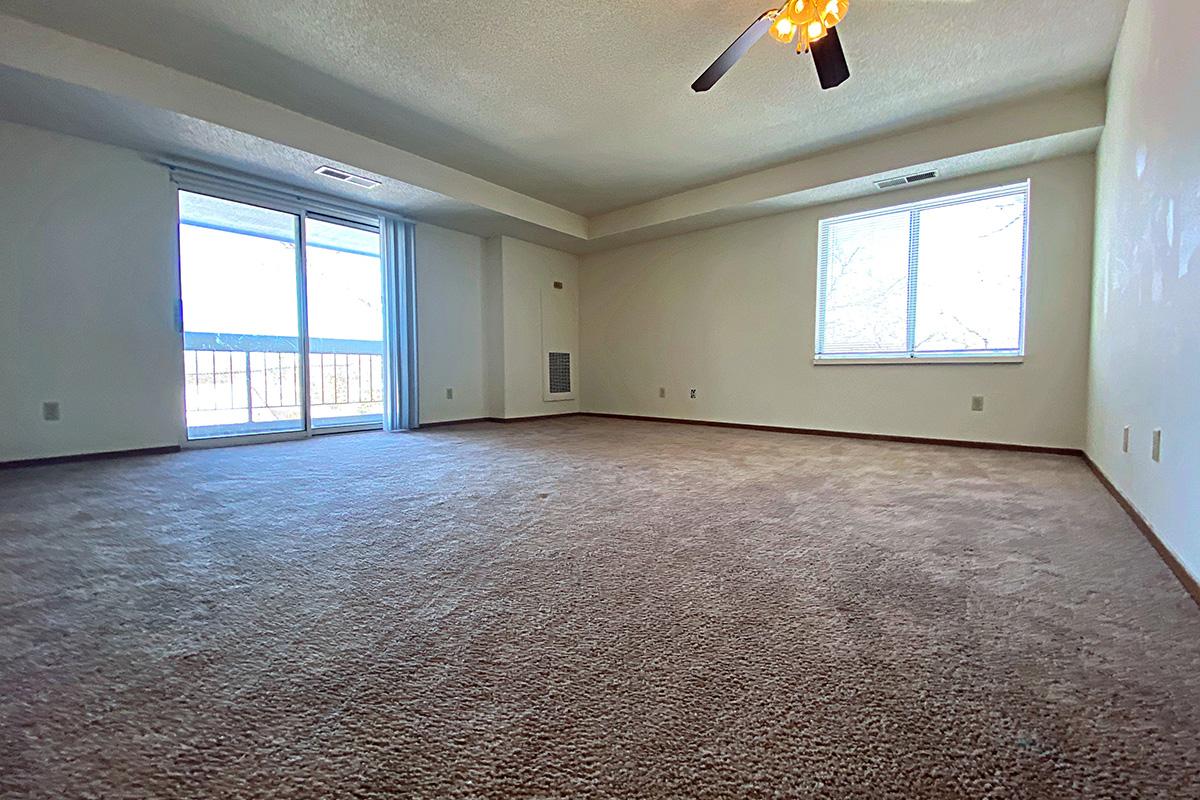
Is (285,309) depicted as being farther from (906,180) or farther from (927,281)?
(927,281)

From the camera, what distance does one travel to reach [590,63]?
2.91 metres

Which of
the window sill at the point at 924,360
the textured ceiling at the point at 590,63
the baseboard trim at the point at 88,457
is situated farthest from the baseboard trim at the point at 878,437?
the baseboard trim at the point at 88,457

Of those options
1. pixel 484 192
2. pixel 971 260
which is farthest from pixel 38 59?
pixel 971 260

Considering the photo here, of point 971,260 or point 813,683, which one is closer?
point 813,683

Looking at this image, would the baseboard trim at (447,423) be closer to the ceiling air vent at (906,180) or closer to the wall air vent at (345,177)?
the wall air vent at (345,177)

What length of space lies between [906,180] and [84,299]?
6.29 meters

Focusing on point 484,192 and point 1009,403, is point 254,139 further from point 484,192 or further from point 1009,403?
point 1009,403

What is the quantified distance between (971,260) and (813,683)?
→ 442 centimetres

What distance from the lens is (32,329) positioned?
→ 320 cm

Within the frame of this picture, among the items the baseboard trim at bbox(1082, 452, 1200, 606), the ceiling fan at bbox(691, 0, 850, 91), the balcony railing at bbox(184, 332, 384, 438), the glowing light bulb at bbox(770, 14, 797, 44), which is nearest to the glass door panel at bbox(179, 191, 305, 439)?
the balcony railing at bbox(184, 332, 384, 438)

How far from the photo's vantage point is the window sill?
383cm

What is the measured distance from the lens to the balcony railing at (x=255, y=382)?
4.16m

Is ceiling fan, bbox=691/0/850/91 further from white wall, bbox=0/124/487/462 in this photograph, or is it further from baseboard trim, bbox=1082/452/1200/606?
white wall, bbox=0/124/487/462

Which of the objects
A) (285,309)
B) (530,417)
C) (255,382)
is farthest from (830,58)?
(255,382)
